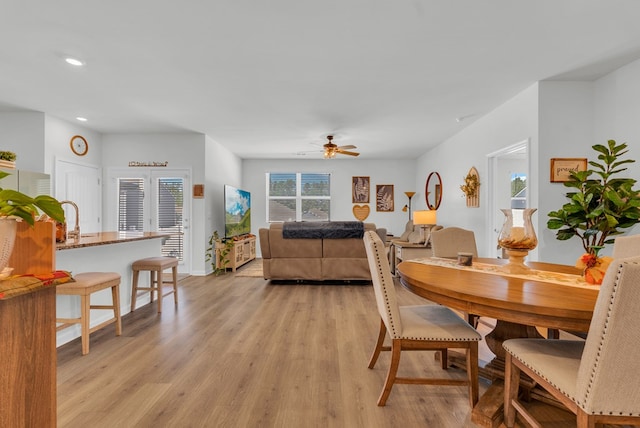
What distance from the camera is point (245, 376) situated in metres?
2.19

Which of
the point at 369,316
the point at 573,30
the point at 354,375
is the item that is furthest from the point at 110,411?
the point at 573,30

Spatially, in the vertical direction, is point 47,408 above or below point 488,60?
below

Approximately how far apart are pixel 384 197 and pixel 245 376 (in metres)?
6.66

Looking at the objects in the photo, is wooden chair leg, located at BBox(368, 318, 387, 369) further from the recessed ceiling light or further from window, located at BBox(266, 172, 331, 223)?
window, located at BBox(266, 172, 331, 223)

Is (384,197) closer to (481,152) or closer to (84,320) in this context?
(481,152)

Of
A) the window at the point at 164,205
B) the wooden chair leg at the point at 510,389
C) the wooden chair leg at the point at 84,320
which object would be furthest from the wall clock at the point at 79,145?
the wooden chair leg at the point at 510,389

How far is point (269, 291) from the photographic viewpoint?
4570mm

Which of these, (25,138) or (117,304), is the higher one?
(25,138)

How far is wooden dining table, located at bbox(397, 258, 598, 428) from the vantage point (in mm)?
1301

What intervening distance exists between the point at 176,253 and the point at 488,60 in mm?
5487

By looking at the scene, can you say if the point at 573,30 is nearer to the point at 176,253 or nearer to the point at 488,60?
the point at 488,60

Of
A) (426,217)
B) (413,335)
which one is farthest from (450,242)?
(426,217)

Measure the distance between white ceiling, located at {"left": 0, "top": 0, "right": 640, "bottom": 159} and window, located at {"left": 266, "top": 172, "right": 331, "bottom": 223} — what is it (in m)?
3.60

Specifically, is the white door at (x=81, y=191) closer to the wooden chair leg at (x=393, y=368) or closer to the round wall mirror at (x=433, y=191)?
the wooden chair leg at (x=393, y=368)
